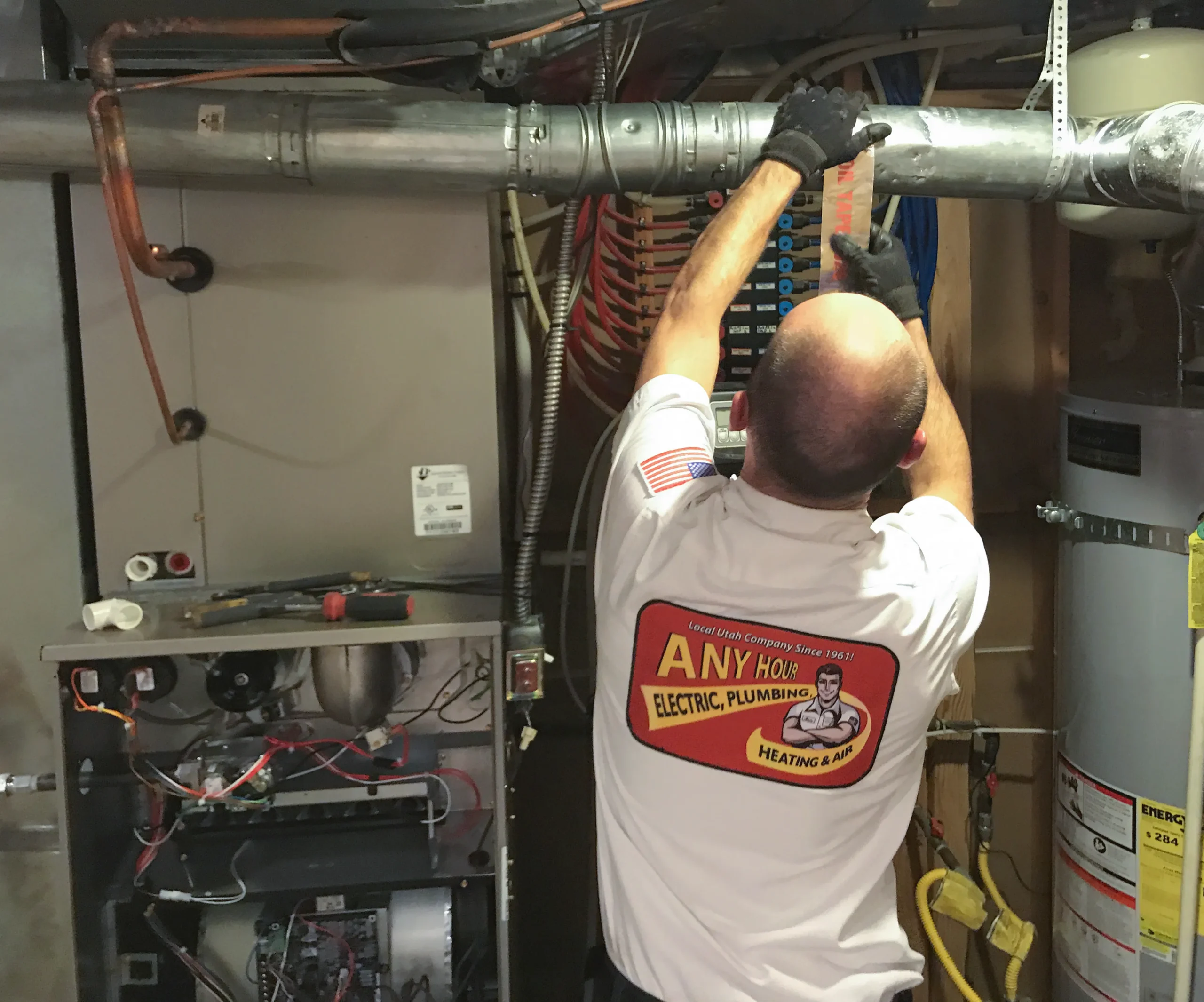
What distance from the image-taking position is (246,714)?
1488 mm

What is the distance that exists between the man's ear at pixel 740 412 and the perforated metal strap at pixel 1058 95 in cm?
62

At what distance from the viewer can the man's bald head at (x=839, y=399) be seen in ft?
3.25

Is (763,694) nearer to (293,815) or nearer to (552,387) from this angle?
(552,387)

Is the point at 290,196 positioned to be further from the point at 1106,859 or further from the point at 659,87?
the point at 1106,859

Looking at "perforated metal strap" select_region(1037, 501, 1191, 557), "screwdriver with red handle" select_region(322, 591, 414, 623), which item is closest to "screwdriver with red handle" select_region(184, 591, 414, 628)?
"screwdriver with red handle" select_region(322, 591, 414, 623)

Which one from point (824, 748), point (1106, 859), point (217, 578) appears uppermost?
point (217, 578)

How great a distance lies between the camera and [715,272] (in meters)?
1.16

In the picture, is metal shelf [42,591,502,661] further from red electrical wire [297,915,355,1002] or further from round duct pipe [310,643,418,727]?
red electrical wire [297,915,355,1002]

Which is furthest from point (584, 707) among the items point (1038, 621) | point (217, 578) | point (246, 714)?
point (1038, 621)

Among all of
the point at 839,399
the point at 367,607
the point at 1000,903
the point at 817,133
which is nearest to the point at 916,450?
the point at 839,399

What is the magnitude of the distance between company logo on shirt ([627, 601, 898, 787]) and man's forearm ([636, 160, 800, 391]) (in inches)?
13.1

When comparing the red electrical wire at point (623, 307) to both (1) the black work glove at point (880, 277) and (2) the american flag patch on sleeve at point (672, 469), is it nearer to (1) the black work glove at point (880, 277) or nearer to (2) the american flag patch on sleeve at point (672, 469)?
(1) the black work glove at point (880, 277)

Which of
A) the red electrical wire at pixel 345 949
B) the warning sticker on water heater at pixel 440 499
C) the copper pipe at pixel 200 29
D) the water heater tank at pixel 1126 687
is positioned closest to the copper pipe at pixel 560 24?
the copper pipe at pixel 200 29

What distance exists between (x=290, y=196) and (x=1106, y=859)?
1675 millimetres
